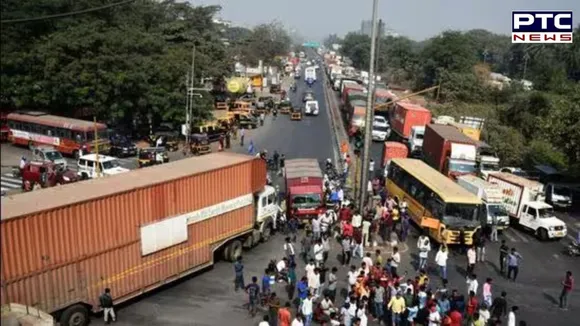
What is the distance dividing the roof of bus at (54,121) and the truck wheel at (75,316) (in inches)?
912

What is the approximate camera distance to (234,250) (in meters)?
20.0

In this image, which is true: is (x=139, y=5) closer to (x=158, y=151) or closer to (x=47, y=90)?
(x=47, y=90)

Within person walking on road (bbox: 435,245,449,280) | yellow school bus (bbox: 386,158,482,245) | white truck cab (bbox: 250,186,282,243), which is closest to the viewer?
person walking on road (bbox: 435,245,449,280)

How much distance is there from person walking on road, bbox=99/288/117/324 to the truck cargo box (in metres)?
22.1

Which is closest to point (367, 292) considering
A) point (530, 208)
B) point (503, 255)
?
point (503, 255)

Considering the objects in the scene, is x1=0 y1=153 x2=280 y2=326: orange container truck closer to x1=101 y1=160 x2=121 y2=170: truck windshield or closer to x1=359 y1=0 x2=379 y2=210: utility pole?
x1=359 y1=0 x2=379 y2=210: utility pole

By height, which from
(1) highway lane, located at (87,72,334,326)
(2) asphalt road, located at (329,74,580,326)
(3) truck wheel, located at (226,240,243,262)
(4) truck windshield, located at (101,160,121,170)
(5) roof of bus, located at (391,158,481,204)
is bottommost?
(2) asphalt road, located at (329,74,580,326)

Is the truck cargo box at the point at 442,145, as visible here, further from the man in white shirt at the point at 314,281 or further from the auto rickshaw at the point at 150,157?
the man in white shirt at the point at 314,281

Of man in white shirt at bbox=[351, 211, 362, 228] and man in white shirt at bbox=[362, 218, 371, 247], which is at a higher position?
man in white shirt at bbox=[351, 211, 362, 228]

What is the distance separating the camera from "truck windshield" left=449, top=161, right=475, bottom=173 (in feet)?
102

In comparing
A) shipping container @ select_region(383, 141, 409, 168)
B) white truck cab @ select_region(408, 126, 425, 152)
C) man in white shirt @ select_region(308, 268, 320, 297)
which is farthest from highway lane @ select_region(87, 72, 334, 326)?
white truck cab @ select_region(408, 126, 425, 152)

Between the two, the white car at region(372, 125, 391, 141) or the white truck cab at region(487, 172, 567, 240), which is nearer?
the white truck cab at region(487, 172, 567, 240)

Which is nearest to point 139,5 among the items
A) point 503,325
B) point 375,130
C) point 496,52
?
point 375,130

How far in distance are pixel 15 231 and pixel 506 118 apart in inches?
1913
